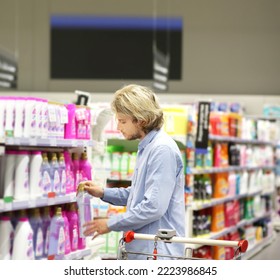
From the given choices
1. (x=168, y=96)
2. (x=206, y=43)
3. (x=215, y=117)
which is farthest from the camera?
(x=206, y=43)

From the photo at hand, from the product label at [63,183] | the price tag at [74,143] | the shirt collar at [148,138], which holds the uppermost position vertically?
the shirt collar at [148,138]

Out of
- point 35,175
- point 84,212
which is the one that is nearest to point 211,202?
point 84,212

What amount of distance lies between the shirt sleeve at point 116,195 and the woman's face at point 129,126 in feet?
1.39

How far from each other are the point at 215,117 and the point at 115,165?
2490 mm

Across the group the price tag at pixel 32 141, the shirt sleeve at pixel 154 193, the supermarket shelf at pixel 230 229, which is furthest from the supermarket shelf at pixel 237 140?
the shirt sleeve at pixel 154 193

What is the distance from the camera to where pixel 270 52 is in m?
18.3

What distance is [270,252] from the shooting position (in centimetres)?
1212

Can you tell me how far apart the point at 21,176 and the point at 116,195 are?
0.95 metres

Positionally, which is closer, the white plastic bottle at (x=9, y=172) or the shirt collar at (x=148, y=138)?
the shirt collar at (x=148, y=138)

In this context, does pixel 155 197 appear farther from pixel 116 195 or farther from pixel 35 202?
pixel 35 202

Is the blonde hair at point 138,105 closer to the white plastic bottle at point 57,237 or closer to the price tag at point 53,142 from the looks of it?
the price tag at point 53,142

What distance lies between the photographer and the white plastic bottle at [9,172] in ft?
16.0
